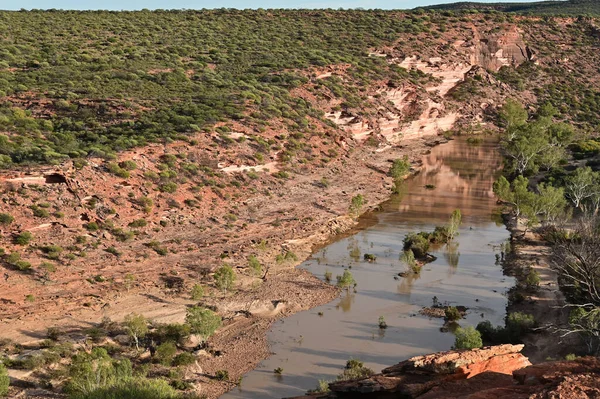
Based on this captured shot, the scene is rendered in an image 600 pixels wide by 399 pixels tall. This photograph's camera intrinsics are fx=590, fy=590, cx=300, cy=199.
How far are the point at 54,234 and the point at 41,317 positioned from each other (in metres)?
7.66

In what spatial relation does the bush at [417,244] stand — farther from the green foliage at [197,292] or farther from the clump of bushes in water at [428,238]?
the green foliage at [197,292]

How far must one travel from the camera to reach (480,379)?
16.0 m

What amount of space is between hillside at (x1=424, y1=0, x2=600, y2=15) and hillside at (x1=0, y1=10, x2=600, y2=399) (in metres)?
55.2

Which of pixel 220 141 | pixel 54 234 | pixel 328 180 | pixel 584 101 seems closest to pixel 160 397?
pixel 54 234

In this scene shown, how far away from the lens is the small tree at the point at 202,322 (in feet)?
92.6

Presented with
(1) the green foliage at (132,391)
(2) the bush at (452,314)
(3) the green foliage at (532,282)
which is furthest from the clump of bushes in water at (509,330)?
(1) the green foliage at (132,391)

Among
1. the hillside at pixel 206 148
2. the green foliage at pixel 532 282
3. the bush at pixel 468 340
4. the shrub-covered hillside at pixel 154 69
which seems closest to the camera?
the bush at pixel 468 340

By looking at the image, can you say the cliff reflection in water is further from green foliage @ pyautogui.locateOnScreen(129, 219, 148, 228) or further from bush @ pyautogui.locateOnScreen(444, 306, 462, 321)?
green foliage @ pyautogui.locateOnScreen(129, 219, 148, 228)

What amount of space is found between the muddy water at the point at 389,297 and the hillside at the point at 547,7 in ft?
345

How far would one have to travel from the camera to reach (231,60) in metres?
76.9

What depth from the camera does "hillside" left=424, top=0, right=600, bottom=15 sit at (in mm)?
153625

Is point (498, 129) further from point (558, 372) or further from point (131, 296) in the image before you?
point (558, 372)

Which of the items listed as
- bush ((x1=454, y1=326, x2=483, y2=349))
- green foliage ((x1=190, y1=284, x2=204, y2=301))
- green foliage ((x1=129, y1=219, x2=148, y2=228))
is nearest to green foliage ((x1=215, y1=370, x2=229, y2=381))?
green foliage ((x1=190, y1=284, x2=204, y2=301))

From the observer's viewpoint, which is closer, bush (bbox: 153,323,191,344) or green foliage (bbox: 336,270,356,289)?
bush (bbox: 153,323,191,344)
